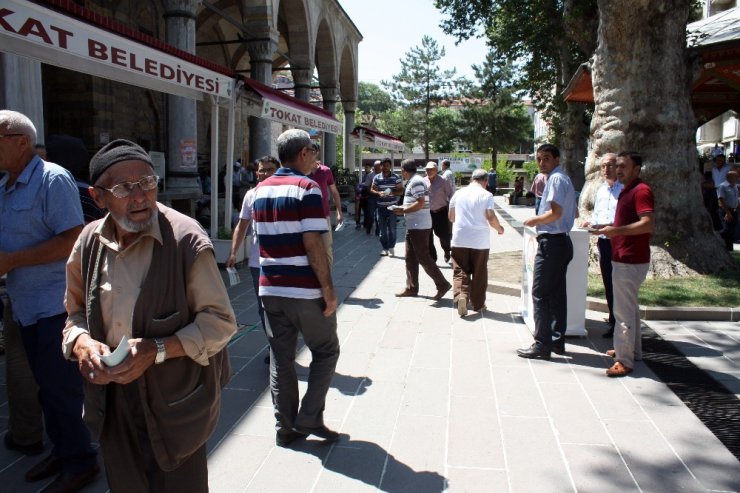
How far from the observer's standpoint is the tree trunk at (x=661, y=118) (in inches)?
317

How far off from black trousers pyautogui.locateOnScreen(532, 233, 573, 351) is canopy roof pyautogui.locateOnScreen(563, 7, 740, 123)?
5.44 meters

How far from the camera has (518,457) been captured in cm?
349

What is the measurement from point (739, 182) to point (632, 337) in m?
10.6

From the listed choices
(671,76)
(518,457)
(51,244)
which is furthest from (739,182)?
(51,244)

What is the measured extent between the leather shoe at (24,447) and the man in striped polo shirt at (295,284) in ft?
4.59

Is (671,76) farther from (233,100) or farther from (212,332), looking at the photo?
(212,332)

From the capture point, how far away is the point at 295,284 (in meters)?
3.46

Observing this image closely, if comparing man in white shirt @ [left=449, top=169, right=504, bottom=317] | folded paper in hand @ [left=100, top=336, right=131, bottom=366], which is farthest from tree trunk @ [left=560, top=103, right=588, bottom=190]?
folded paper in hand @ [left=100, top=336, right=131, bottom=366]

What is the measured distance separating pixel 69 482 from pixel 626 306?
4.10 meters

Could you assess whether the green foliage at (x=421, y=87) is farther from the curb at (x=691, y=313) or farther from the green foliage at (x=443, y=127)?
the curb at (x=691, y=313)

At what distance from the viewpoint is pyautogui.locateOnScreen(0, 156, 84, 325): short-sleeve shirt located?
2.93 meters

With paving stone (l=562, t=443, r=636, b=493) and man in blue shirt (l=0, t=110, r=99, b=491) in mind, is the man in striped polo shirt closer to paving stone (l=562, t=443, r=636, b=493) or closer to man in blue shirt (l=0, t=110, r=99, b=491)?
man in blue shirt (l=0, t=110, r=99, b=491)

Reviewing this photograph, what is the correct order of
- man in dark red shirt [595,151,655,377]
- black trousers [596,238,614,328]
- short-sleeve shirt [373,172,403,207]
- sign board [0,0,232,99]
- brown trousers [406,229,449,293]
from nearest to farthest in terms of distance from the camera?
1. sign board [0,0,232,99]
2. man in dark red shirt [595,151,655,377]
3. black trousers [596,238,614,328]
4. brown trousers [406,229,449,293]
5. short-sleeve shirt [373,172,403,207]

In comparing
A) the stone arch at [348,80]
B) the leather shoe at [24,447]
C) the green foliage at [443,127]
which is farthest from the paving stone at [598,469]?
the green foliage at [443,127]
